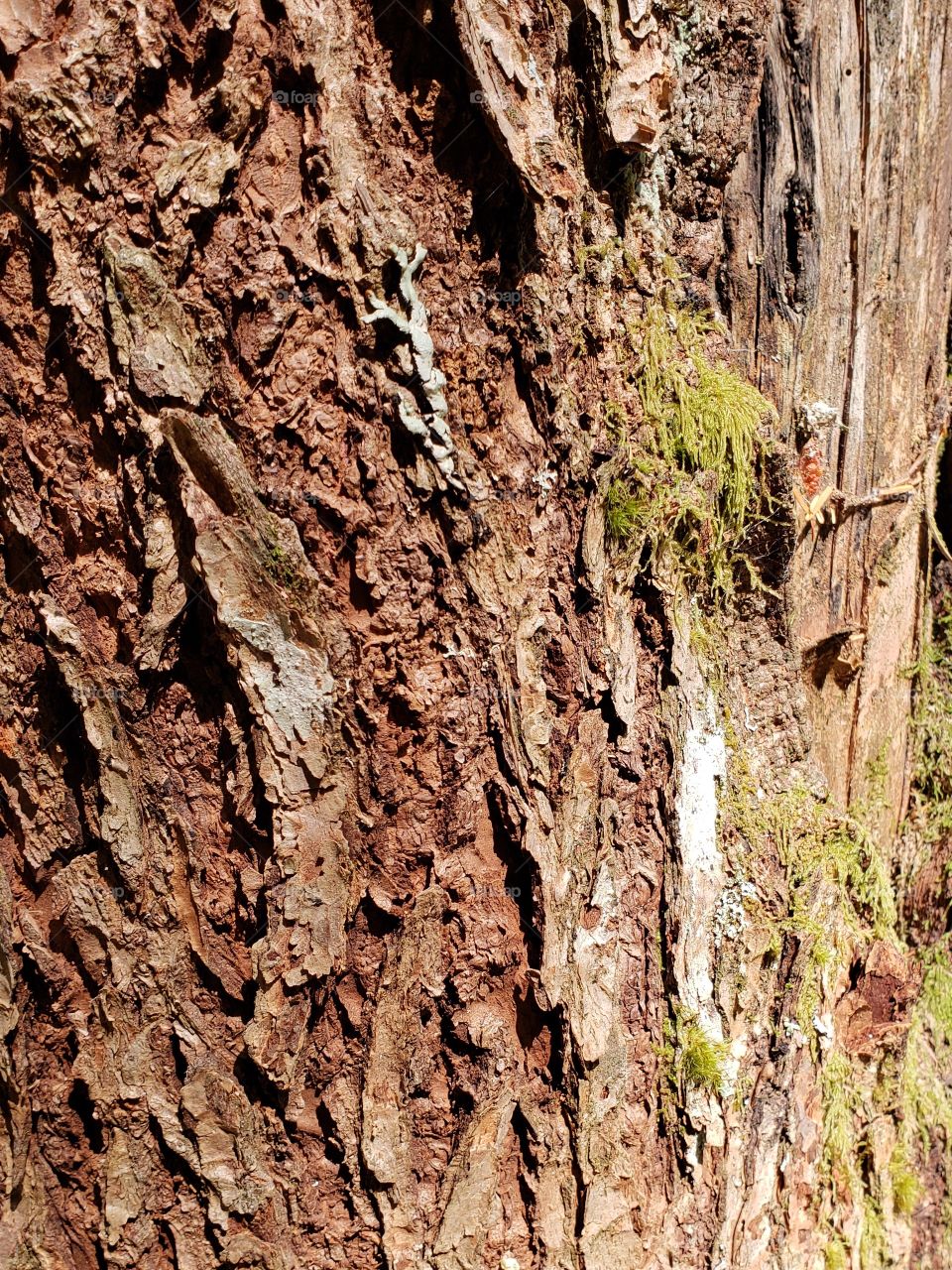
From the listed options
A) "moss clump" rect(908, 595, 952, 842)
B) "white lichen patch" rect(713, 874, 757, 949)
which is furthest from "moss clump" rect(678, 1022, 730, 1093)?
"moss clump" rect(908, 595, 952, 842)

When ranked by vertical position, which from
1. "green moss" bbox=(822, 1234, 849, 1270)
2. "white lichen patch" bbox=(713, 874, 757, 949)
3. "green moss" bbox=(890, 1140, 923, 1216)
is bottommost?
"green moss" bbox=(822, 1234, 849, 1270)

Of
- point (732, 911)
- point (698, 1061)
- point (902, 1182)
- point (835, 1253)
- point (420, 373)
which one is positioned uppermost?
point (420, 373)

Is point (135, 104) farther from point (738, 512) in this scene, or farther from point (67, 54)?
point (738, 512)

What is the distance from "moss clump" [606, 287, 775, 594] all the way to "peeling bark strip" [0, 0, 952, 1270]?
0.4 inches

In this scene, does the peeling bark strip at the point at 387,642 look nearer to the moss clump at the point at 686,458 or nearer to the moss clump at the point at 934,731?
the moss clump at the point at 686,458

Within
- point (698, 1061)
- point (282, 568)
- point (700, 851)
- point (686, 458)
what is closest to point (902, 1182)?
point (698, 1061)

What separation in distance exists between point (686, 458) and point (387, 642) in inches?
26.7

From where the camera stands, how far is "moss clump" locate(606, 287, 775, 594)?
162cm

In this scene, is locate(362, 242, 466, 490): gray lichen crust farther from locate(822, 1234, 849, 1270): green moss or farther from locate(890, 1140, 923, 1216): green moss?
locate(890, 1140, 923, 1216): green moss

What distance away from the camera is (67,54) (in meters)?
1.29

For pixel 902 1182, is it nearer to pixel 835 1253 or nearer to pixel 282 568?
pixel 835 1253

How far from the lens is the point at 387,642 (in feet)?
4.73

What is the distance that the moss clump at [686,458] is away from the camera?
5.30 ft

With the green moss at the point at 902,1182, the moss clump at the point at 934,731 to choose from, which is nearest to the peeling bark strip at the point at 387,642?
the green moss at the point at 902,1182
